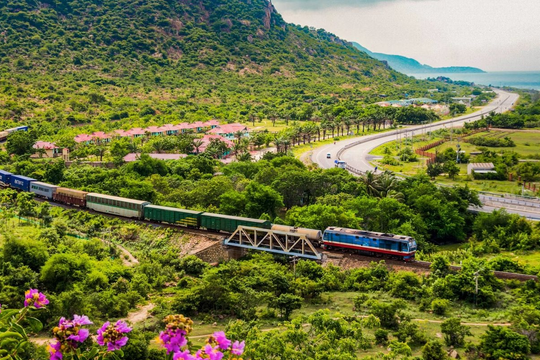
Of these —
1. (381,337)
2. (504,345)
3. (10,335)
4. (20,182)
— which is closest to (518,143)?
(504,345)

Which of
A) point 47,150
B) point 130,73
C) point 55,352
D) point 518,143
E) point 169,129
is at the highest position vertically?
point 130,73

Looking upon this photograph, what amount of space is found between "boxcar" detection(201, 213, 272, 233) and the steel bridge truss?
26.8 inches

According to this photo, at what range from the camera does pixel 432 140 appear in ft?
345

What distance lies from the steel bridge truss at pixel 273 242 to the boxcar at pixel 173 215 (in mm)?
4183

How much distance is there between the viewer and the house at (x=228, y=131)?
101438mm

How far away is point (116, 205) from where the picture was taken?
4928 centimetres

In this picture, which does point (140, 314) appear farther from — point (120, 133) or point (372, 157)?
point (120, 133)

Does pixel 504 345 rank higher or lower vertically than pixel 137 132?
lower

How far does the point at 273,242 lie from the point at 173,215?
10.4m

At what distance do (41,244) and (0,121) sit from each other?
73992 millimetres

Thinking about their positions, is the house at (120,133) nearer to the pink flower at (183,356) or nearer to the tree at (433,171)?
the tree at (433,171)

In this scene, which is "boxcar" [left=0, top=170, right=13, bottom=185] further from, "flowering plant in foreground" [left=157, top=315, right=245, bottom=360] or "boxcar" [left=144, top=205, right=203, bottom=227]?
"flowering plant in foreground" [left=157, top=315, right=245, bottom=360]

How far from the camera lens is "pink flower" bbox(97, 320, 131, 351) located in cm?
564

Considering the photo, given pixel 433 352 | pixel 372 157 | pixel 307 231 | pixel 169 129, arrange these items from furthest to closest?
pixel 169 129
pixel 372 157
pixel 307 231
pixel 433 352
